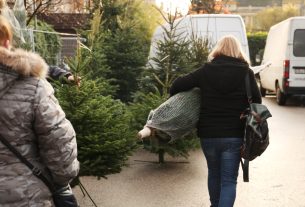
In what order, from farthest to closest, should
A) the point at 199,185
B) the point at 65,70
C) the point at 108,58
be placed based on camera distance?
the point at 108,58 < the point at 199,185 < the point at 65,70

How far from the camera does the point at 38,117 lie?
255 cm

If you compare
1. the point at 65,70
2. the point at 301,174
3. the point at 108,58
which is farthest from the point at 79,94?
the point at 108,58

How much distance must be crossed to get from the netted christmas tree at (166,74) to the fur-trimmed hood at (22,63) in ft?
14.5

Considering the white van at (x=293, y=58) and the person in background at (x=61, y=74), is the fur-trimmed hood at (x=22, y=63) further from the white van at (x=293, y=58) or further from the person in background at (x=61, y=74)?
the white van at (x=293, y=58)

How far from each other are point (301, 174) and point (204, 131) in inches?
123

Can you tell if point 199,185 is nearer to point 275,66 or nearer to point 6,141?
point 6,141

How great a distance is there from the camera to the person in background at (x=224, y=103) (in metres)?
4.55

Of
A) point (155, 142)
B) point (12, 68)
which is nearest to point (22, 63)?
point (12, 68)

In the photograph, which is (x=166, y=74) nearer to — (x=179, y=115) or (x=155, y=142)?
(x=155, y=142)

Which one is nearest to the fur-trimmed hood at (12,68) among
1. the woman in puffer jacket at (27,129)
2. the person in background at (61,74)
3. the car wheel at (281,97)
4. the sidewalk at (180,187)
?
the woman in puffer jacket at (27,129)

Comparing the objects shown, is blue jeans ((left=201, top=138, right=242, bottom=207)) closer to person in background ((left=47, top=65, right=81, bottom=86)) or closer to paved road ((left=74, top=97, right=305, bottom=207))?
paved road ((left=74, top=97, right=305, bottom=207))

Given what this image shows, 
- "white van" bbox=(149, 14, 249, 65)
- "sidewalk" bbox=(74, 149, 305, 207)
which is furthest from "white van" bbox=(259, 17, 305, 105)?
"sidewalk" bbox=(74, 149, 305, 207)

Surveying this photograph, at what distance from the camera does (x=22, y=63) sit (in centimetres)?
255

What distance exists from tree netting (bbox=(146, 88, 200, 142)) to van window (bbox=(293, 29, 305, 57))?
10993 millimetres
